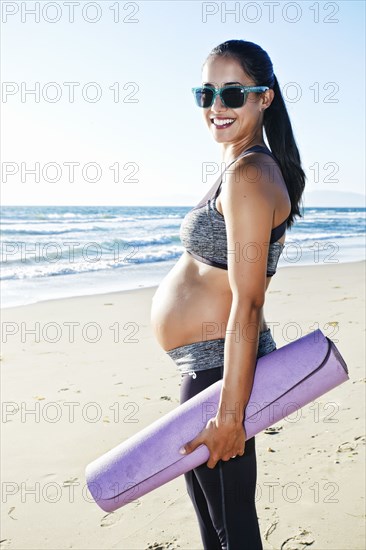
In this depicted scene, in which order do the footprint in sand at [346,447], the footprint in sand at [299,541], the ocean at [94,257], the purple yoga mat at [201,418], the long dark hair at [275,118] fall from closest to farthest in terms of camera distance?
the purple yoga mat at [201,418]
the long dark hair at [275,118]
the footprint in sand at [299,541]
the footprint in sand at [346,447]
the ocean at [94,257]

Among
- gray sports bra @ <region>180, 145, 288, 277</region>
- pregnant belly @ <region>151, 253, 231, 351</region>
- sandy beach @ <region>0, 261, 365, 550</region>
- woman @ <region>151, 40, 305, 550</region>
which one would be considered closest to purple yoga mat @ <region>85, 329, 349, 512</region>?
woman @ <region>151, 40, 305, 550</region>

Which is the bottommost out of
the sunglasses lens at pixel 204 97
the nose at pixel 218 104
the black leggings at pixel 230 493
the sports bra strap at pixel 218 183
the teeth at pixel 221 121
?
the black leggings at pixel 230 493

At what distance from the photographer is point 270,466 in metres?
3.70

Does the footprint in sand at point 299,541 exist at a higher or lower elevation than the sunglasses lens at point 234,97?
lower

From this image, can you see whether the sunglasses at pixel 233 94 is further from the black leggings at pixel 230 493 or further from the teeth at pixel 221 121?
the black leggings at pixel 230 493

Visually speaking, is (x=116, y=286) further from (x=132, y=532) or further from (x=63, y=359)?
(x=132, y=532)

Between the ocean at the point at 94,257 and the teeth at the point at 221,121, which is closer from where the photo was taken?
the teeth at the point at 221,121

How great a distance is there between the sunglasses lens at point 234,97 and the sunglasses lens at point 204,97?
2.4 inches

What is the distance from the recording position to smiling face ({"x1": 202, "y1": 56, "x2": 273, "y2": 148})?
1872 mm

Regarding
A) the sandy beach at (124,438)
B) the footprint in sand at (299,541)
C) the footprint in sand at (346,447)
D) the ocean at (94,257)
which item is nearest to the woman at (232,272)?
the footprint in sand at (299,541)

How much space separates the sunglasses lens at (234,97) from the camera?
186cm

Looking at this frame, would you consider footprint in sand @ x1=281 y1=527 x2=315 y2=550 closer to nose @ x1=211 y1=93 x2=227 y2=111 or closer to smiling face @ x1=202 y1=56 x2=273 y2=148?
smiling face @ x1=202 y1=56 x2=273 y2=148

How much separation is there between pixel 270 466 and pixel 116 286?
25.6 feet

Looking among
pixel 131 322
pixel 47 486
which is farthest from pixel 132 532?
pixel 131 322
